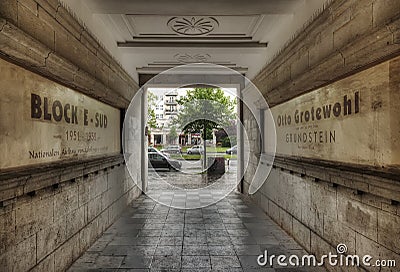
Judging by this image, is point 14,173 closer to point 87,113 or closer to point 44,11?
point 44,11

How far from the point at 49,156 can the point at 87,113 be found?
5.13 ft

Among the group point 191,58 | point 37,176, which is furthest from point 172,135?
point 37,176

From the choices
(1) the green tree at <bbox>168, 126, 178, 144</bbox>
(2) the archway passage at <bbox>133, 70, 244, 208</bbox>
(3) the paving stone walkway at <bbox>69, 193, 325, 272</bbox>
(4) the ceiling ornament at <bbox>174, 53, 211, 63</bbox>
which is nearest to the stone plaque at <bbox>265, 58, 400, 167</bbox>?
(3) the paving stone walkway at <bbox>69, 193, 325, 272</bbox>

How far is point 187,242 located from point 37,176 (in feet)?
9.23

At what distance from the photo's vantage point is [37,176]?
128 inches

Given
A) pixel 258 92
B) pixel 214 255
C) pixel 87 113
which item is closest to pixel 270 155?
pixel 258 92

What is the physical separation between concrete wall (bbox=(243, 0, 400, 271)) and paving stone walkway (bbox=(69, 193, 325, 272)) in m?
0.57

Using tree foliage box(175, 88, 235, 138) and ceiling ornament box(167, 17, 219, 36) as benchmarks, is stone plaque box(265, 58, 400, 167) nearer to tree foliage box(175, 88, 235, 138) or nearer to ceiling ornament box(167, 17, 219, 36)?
ceiling ornament box(167, 17, 219, 36)

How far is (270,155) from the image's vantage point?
7.08 meters

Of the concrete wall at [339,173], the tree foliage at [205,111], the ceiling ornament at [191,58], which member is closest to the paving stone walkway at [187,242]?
the concrete wall at [339,173]

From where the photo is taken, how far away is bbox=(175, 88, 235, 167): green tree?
17.9m

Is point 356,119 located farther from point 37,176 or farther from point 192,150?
point 192,150

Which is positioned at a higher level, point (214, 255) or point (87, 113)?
point (87, 113)

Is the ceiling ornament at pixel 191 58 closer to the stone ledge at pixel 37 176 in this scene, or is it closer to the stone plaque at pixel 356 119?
the stone plaque at pixel 356 119
